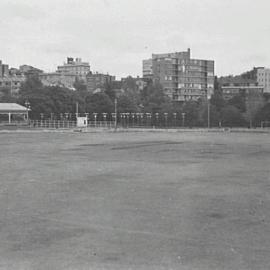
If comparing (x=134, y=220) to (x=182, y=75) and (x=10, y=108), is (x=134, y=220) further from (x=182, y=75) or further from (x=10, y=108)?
(x=182, y=75)

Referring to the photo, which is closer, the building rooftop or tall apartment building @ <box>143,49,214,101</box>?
the building rooftop

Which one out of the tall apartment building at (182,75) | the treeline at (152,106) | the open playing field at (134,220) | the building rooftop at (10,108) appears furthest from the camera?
the tall apartment building at (182,75)

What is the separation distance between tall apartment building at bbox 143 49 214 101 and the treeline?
33.9 meters

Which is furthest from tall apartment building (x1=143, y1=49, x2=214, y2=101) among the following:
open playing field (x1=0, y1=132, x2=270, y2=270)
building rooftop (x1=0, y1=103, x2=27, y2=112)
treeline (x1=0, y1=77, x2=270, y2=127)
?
open playing field (x1=0, y1=132, x2=270, y2=270)

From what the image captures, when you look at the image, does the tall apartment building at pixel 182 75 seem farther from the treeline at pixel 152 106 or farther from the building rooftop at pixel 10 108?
the building rooftop at pixel 10 108

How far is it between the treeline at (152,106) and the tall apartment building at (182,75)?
1337 inches

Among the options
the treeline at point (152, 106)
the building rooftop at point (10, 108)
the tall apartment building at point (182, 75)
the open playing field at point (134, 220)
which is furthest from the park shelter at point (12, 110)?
the open playing field at point (134, 220)

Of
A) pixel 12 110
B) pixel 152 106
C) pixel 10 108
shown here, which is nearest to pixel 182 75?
pixel 152 106

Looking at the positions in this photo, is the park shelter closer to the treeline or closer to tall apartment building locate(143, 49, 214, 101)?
the treeline

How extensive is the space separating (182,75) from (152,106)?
154ft

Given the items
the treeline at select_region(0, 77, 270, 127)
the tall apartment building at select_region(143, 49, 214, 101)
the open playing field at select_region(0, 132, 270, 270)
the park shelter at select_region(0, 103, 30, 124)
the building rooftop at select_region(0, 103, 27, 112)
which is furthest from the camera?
the tall apartment building at select_region(143, 49, 214, 101)

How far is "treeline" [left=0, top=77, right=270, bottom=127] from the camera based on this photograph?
12206 centimetres

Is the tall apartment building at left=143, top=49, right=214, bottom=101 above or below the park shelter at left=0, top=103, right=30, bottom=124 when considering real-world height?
above

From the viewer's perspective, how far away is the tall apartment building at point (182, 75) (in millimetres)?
185125
